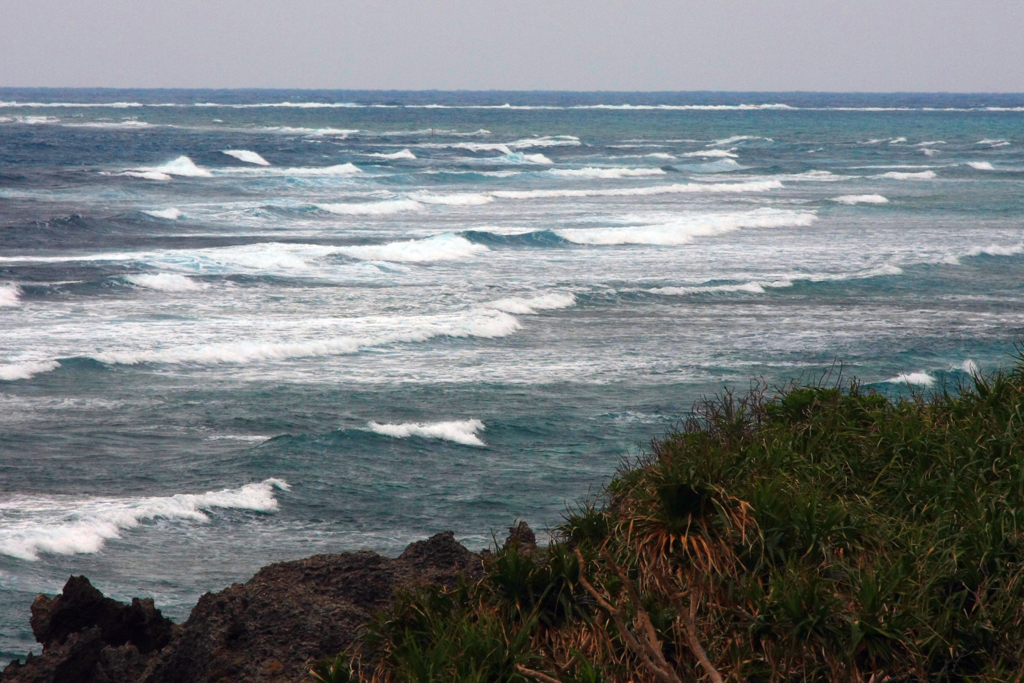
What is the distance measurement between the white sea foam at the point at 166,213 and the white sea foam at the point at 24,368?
21270 mm

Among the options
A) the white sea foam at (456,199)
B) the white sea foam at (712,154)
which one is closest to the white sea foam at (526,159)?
the white sea foam at (712,154)

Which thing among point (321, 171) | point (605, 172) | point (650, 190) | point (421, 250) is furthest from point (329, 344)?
point (605, 172)

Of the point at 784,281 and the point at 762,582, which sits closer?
the point at 762,582

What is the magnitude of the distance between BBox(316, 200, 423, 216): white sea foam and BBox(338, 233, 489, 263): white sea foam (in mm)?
10321

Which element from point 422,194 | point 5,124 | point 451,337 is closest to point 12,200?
point 422,194

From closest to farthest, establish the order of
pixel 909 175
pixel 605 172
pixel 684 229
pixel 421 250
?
pixel 421 250 < pixel 684 229 < pixel 909 175 < pixel 605 172

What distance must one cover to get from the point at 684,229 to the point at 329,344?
20385 millimetres

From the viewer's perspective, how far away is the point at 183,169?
5859 centimetres

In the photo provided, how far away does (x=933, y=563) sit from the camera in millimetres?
6133

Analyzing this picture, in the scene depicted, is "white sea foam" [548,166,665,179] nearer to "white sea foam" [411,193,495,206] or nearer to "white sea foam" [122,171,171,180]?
"white sea foam" [411,193,495,206]

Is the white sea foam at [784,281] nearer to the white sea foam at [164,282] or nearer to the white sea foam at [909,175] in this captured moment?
the white sea foam at [164,282]

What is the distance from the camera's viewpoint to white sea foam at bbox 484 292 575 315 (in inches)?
920

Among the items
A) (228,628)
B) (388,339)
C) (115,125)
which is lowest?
(115,125)

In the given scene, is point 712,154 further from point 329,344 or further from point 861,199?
point 329,344
